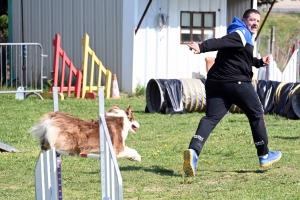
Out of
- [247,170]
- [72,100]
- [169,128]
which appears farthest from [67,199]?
[72,100]

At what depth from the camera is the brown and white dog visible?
761 centimetres

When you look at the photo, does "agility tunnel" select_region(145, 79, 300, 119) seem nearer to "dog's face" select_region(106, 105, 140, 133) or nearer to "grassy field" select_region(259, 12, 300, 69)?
"dog's face" select_region(106, 105, 140, 133)

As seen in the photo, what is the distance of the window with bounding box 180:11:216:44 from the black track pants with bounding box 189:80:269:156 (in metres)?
11.6

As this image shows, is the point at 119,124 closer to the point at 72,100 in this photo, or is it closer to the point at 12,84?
the point at 72,100

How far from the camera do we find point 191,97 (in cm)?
1502

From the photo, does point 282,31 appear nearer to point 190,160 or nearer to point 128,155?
point 128,155

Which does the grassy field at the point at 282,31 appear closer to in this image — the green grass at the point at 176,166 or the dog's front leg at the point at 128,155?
the green grass at the point at 176,166

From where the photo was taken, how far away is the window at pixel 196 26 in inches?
779

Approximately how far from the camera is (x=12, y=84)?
21000 millimetres

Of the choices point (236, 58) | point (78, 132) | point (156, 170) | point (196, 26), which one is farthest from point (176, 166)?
point (196, 26)

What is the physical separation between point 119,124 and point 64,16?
1279 centimetres

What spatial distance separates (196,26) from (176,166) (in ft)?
37.5

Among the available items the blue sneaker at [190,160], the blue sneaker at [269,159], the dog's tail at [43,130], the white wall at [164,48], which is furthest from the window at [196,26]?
the dog's tail at [43,130]

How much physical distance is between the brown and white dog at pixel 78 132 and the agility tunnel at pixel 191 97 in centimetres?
602
